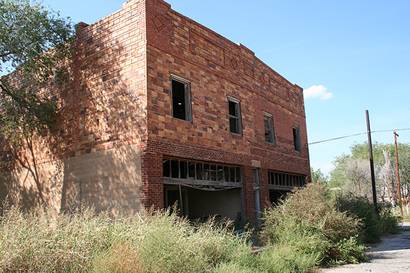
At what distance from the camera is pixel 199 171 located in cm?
1566

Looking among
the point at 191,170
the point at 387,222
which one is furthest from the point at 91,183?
the point at 387,222

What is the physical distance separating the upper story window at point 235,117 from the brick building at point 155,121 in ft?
0.14

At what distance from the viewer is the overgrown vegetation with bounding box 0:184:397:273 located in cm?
684

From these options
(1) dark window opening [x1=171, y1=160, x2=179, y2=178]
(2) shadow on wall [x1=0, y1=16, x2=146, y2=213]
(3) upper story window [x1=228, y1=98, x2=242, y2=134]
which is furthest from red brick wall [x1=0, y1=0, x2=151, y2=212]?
(3) upper story window [x1=228, y1=98, x2=242, y2=134]

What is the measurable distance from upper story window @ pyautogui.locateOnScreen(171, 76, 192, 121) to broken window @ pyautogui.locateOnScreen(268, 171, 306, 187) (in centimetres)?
681

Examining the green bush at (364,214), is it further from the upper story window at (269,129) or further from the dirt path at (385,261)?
the upper story window at (269,129)

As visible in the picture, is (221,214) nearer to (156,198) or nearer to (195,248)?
(156,198)

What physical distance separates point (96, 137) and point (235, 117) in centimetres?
623

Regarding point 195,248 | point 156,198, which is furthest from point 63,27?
point 195,248

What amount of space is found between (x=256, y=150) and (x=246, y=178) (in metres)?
1.76

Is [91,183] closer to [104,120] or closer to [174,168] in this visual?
[104,120]

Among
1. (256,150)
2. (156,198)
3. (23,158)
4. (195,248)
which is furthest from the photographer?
(256,150)

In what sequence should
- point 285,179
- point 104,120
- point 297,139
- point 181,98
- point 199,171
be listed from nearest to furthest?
point 104,120 < point 199,171 < point 181,98 < point 285,179 < point 297,139

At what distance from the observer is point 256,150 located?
19391mm
